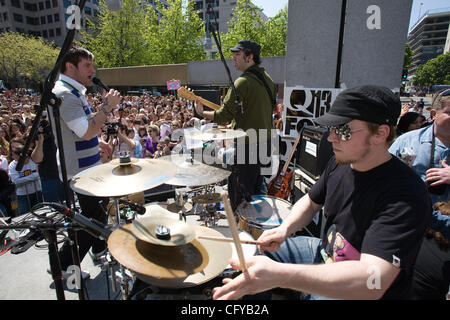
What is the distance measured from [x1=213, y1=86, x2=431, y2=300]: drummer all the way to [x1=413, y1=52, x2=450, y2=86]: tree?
6807cm

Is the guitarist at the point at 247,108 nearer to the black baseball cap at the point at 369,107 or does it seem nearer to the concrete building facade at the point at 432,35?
the black baseball cap at the point at 369,107

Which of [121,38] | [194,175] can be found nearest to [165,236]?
[194,175]

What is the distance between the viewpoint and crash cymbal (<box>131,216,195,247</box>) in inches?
49.9

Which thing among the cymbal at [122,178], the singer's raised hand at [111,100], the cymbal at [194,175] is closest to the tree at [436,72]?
the cymbal at [194,175]

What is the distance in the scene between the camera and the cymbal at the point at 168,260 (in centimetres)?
125

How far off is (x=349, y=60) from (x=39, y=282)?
15.2 feet

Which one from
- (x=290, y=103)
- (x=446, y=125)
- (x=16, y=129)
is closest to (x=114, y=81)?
(x=16, y=129)

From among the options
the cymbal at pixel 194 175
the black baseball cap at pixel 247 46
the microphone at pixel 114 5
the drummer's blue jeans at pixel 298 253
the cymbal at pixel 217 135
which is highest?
the microphone at pixel 114 5

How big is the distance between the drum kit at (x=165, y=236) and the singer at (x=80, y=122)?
1.74 feet

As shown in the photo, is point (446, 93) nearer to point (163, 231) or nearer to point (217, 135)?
point (217, 135)

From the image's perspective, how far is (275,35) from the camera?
2397cm

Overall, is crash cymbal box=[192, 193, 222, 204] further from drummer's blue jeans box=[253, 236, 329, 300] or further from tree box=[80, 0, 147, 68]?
tree box=[80, 0, 147, 68]

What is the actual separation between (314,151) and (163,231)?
233cm

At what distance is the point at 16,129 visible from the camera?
6.33 meters
